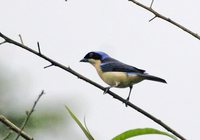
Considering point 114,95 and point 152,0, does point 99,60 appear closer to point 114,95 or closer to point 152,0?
point 114,95


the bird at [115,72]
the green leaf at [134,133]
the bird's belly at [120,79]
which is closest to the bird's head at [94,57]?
the bird at [115,72]

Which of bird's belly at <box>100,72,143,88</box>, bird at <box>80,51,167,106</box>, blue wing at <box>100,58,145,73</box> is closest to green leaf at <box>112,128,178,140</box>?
bird at <box>80,51,167,106</box>

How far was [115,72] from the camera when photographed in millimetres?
6180

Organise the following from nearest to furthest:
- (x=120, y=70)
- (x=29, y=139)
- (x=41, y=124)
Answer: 1. (x=29, y=139)
2. (x=120, y=70)
3. (x=41, y=124)

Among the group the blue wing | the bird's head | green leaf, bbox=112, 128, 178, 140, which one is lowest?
the bird's head

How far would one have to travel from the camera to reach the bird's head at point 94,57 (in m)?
6.76

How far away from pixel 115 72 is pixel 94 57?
728 millimetres

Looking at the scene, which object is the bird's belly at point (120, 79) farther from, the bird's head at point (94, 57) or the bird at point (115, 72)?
the bird's head at point (94, 57)

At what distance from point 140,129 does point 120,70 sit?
3.99 metres

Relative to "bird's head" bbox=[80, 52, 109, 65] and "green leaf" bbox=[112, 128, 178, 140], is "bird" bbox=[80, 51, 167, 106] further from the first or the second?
"green leaf" bbox=[112, 128, 178, 140]

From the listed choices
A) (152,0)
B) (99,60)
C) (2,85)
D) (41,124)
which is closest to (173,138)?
(152,0)

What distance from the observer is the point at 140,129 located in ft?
7.32

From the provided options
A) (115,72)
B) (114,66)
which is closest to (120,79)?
(115,72)

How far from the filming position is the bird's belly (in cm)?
584
